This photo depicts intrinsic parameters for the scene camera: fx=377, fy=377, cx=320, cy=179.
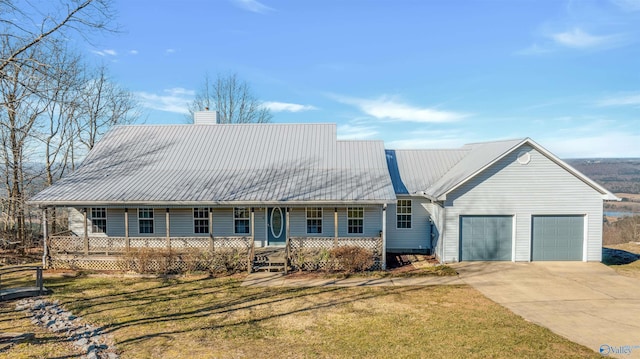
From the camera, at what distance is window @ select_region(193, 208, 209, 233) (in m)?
18.2

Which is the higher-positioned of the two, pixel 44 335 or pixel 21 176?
pixel 21 176

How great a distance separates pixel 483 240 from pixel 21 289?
57.9 ft

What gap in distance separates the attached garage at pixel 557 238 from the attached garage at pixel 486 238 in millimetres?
1129

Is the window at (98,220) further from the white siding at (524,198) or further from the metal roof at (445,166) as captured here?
the white siding at (524,198)

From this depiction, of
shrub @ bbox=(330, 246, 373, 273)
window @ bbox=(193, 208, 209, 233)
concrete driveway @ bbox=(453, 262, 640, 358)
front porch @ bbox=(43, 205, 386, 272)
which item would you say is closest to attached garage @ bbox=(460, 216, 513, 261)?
concrete driveway @ bbox=(453, 262, 640, 358)

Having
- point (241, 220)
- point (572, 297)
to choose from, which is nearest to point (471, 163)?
point (572, 297)

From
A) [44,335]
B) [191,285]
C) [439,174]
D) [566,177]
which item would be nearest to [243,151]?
[191,285]

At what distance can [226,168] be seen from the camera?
61.7 ft

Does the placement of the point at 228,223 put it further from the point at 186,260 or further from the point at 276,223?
the point at 186,260

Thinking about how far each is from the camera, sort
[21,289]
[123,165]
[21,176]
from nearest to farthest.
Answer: [21,289] → [123,165] → [21,176]

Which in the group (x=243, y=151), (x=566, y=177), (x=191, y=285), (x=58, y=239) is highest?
(x=243, y=151)

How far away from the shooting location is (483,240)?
1656 centimetres

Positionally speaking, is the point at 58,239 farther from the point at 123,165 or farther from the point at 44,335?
the point at 44,335

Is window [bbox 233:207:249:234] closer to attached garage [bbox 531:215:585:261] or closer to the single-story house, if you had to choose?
the single-story house
